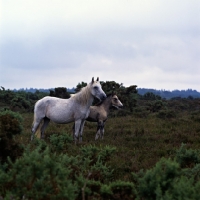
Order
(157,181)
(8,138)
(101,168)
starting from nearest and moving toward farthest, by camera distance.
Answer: (157,181) < (8,138) < (101,168)

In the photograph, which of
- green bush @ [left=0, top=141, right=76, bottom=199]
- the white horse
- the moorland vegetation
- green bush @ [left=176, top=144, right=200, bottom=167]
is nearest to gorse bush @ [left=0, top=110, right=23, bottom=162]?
the moorland vegetation

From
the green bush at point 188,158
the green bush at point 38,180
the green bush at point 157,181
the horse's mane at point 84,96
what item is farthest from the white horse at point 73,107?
the green bush at point 38,180

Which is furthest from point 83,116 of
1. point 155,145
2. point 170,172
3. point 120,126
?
point 170,172

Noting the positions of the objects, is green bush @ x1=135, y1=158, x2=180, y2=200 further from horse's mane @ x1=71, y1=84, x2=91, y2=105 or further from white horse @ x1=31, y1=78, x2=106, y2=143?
horse's mane @ x1=71, y1=84, x2=91, y2=105

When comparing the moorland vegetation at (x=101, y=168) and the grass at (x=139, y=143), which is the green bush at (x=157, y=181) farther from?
the grass at (x=139, y=143)

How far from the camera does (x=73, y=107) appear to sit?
11.8m

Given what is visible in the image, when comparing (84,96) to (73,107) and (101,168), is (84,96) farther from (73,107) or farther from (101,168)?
(101,168)

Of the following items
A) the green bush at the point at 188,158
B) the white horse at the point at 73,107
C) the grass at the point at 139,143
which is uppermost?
the white horse at the point at 73,107

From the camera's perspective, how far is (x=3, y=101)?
3444 cm

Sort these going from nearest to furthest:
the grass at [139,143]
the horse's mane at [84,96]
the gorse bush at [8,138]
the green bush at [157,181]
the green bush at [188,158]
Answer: the green bush at [157,181]
the gorse bush at [8,138]
the green bush at [188,158]
the grass at [139,143]
the horse's mane at [84,96]

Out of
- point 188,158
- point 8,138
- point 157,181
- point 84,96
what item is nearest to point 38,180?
point 157,181

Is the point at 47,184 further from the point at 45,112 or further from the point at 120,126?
the point at 120,126

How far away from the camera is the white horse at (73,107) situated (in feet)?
38.5

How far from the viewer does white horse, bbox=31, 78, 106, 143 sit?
38.5ft
